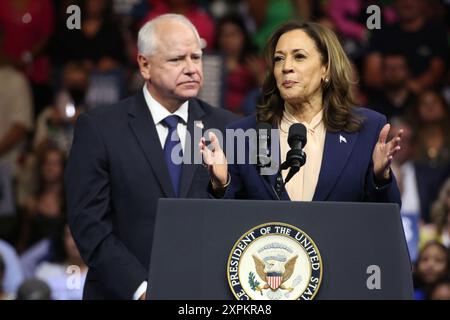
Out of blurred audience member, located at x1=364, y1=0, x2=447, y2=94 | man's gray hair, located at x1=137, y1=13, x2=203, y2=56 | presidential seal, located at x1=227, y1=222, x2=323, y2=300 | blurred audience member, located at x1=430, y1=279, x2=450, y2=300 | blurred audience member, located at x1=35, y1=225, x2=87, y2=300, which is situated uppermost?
blurred audience member, located at x1=364, y1=0, x2=447, y2=94

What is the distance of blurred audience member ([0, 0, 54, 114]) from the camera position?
7.43m

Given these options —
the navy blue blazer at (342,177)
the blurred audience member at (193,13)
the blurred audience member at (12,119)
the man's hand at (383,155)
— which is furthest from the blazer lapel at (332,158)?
the blurred audience member at (12,119)

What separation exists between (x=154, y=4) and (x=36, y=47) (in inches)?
34.4

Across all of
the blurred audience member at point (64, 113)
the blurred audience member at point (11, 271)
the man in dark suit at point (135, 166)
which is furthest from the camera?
the blurred audience member at point (64, 113)

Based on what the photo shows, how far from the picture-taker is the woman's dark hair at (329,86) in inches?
145

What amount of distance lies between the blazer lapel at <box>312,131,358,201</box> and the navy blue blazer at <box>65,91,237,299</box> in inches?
25.7

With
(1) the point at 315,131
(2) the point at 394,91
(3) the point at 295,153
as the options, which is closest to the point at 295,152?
(3) the point at 295,153

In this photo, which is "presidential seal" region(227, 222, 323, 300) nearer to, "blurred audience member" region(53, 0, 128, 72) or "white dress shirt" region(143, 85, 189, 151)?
"white dress shirt" region(143, 85, 189, 151)

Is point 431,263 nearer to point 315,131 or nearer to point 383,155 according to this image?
point 315,131

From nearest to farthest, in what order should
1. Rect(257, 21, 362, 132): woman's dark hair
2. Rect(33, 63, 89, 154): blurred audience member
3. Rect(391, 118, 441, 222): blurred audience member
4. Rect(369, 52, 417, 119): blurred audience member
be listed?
Rect(257, 21, 362, 132): woman's dark hair → Rect(391, 118, 441, 222): blurred audience member → Rect(369, 52, 417, 119): blurred audience member → Rect(33, 63, 89, 154): blurred audience member

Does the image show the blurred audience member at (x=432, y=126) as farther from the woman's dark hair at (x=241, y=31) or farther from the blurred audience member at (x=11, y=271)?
the blurred audience member at (x=11, y=271)

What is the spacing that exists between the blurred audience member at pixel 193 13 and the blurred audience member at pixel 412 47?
1052 mm

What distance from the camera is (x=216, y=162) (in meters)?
3.46

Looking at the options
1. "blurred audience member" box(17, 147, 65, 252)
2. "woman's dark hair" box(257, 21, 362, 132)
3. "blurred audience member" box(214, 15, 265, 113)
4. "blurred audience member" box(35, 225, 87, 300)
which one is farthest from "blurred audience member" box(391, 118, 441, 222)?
"woman's dark hair" box(257, 21, 362, 132)
